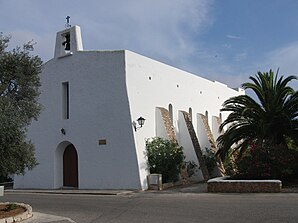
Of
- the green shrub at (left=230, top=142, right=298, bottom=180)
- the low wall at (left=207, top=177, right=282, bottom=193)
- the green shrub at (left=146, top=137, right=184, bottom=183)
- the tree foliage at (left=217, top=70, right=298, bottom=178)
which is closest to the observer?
the low wall at (left=207, top=177, right=282, bottom=193)

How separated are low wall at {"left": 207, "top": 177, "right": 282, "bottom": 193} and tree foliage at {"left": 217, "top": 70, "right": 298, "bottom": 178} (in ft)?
7.75

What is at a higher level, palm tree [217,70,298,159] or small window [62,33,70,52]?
small window [62,33,70,52]

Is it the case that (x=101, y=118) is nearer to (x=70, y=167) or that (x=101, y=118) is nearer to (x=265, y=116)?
(x=70, y=167)

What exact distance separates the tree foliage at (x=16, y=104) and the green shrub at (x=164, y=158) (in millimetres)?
9039

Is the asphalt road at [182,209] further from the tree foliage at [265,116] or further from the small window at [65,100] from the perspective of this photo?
the small window at [65,100]

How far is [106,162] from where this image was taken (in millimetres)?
20594

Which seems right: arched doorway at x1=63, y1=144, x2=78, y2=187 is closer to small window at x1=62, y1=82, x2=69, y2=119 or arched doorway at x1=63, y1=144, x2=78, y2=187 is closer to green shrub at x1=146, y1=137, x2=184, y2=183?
small window at x1=62, y1=82, x2=69, y2=119

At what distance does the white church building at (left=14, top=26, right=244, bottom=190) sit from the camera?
66.7ft

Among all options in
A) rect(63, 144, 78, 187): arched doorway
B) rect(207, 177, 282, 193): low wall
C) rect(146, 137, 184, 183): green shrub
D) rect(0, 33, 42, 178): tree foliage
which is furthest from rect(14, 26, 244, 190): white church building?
rect(0, 33, 42, 178): tree foliage

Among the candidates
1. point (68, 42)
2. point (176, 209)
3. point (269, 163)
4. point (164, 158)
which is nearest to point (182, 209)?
point (176, 209)

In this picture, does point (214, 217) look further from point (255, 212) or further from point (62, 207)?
point (62, 207)

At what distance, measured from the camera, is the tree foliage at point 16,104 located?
458 inches

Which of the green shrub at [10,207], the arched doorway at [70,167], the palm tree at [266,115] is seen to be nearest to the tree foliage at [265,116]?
the palm tree at [266,115]

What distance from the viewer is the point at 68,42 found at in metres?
22.8
